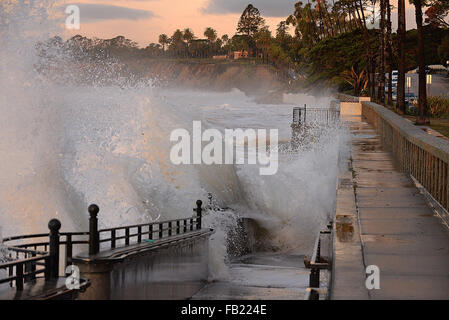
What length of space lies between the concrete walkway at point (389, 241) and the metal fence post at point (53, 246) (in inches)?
122

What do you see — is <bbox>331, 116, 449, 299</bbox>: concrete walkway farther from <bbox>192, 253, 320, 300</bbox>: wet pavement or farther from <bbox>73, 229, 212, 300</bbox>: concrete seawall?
<bbox>73, 229, 212, 300</bbox>: concrete seawall

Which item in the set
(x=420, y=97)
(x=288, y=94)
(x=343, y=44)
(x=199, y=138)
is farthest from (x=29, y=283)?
(x=288, y=94)

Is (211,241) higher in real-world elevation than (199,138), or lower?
lower

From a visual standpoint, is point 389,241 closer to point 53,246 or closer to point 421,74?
point 53,246

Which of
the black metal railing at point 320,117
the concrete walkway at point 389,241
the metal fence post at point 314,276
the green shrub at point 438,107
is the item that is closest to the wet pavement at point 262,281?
the concrete walkway at point 389,241

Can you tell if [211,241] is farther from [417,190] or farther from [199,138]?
[199,138]

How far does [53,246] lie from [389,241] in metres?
3.90

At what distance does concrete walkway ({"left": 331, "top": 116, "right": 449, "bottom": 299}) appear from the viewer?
6.25 metres

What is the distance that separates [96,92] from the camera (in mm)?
26859

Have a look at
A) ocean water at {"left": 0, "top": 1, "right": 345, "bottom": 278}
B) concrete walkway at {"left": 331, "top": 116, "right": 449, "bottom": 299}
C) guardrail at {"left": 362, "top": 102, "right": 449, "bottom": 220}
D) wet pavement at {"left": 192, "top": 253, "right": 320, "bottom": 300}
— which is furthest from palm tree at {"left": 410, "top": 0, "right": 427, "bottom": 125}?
concrete walkway at {"left": 331, "top": 116, "right": 449, "bottom": 299}

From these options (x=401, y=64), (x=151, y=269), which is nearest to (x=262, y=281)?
(x=151, y=269)

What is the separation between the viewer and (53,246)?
786cm

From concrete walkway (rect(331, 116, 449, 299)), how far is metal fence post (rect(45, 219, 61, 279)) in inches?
122

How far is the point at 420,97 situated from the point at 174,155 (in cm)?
1147
